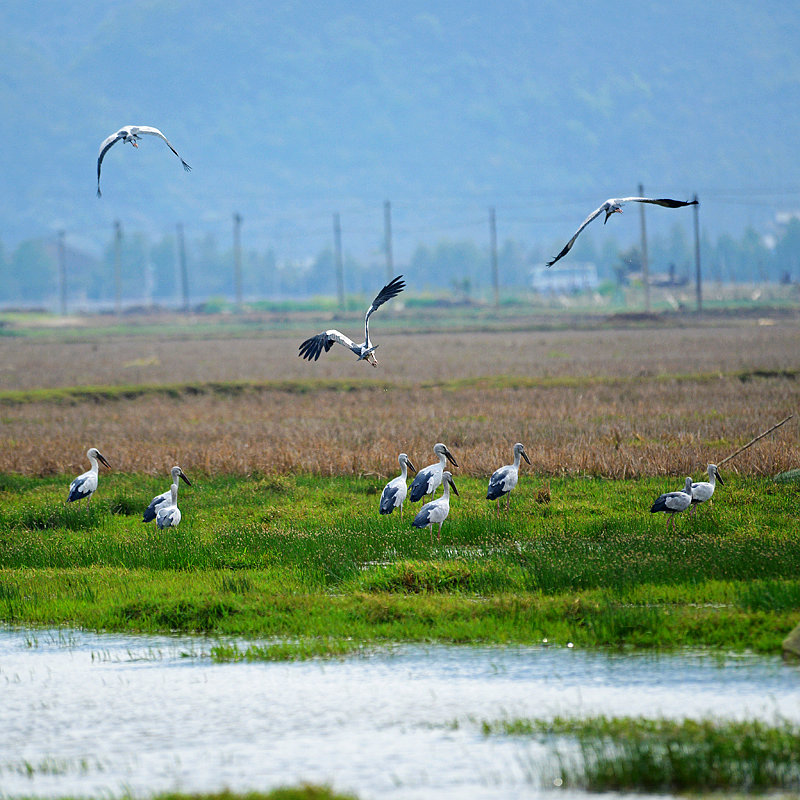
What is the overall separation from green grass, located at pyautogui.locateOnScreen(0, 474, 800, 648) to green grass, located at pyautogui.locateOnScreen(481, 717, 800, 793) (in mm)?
2047

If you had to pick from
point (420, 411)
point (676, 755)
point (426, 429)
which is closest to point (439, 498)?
point (676, 755)

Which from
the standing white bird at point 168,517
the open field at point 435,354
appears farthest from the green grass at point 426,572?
the open field at point 435,354

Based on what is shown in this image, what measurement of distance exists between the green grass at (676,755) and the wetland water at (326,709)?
0.87 feet

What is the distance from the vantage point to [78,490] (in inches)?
695

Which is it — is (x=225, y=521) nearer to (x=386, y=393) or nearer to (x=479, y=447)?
(x=479, y=447)

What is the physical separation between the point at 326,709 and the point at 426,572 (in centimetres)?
324

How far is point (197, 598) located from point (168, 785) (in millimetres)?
4265

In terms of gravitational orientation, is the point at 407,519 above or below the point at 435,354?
below

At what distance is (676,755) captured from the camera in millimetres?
8383

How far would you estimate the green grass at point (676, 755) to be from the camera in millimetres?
8133

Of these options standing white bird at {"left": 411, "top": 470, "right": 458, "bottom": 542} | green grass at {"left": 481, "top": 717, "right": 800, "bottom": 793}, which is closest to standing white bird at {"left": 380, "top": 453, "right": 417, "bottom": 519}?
standing white bird at {"left": 411, "top": 470, "right": 458, "bottom": 542}

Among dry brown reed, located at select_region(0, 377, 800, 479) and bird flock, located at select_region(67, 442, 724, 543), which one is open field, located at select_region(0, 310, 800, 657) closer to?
dry brown reed, located at select_region(0, 377, 800, 479)

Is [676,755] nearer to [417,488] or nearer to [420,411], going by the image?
[417,488]

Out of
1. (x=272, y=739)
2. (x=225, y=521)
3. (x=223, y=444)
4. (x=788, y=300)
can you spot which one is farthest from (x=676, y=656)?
(x=788, y=300)
